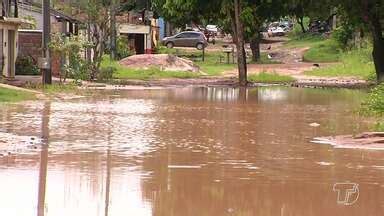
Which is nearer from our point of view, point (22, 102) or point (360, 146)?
point (360, 146)

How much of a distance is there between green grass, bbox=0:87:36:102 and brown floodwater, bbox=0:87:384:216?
1.42 m

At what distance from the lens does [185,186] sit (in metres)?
10.4

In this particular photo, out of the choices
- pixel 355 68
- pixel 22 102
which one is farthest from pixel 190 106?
pixel 355 68

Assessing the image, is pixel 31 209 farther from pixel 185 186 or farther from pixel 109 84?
pixel 109 84

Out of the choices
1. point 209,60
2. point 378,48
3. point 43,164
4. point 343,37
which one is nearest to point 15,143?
point 43,164

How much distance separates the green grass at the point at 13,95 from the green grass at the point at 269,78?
1769 centimetres

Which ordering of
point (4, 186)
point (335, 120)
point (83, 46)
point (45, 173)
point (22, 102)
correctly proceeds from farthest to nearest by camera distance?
point (83, 46)
point (22, 102)
point (335, 120)
point (45, 173)
point (4, 186)

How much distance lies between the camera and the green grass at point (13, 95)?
23.5 meters

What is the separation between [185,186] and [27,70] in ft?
90.0

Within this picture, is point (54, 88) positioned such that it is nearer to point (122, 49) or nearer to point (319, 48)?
point (122, 49)

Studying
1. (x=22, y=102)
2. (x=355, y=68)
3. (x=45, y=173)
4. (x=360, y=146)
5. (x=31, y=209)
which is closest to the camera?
(x=31, y=209)

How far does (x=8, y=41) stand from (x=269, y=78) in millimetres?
14072

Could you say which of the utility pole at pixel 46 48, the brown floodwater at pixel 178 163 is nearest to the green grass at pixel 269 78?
the utility pole at pixel 46 48

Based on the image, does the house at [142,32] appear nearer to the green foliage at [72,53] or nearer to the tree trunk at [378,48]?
the green foliage at [72,53]
